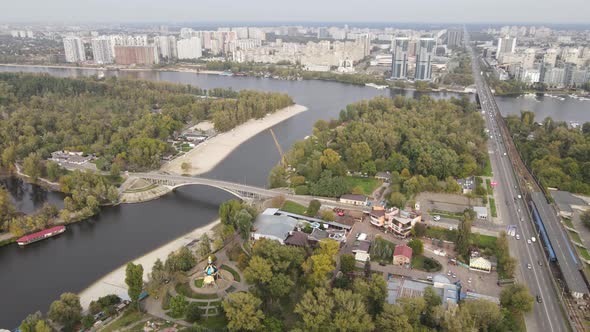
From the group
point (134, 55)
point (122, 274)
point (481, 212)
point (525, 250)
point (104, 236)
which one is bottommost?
point (104, 236)

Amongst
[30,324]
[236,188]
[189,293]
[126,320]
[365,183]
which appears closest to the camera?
[30,324]

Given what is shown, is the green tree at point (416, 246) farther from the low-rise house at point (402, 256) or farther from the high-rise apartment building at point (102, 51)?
the high-rise apartment building at point (102, 51)

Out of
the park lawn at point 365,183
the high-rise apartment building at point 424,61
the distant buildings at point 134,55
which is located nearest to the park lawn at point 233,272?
the park lawn at point 365,183

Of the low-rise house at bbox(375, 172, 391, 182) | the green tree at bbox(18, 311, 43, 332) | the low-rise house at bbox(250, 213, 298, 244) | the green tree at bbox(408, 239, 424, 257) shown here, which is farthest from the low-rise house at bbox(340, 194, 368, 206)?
the green tree at bbox(18, 311, 43, 332)

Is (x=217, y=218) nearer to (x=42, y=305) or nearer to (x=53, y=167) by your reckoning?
(x=42, y=305)

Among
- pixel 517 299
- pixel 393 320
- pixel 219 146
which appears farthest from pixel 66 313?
pixel 219 146

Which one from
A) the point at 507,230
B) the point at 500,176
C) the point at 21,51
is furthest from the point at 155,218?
the point at 21,51

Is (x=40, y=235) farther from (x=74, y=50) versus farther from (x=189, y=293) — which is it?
(x=74, y=50)
